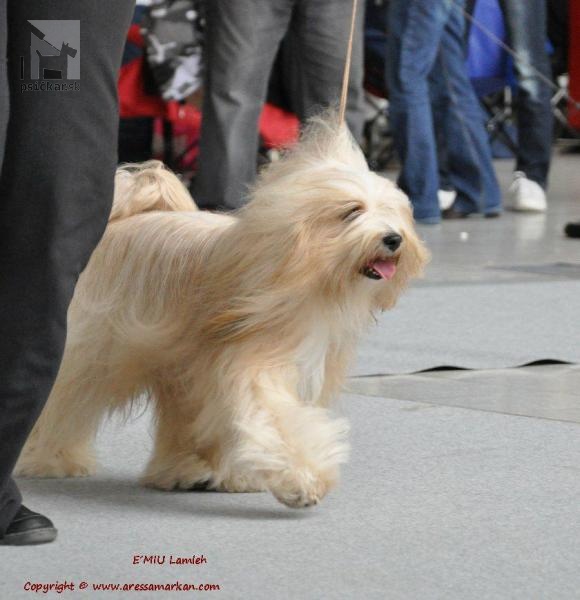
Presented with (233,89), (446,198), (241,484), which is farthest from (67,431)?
(446,198)

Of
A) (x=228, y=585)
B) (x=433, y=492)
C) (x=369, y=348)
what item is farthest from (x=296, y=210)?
(x=369, y=348)

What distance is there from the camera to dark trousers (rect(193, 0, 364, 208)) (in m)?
6.38

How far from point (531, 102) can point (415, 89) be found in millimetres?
1271

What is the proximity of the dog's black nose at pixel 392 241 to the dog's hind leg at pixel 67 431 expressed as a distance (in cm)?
77

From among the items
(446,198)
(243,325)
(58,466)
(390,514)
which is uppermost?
(243,325)

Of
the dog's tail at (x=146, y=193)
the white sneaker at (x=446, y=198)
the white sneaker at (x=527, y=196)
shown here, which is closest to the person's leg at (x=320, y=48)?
the white sneaker at (x=446, y=198)

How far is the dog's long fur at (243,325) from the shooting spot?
312 cm

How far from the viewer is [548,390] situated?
14.1 ft

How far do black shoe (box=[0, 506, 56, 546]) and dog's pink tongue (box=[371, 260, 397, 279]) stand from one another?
2.76ft

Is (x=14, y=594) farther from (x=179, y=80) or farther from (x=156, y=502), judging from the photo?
(x=179, y=80)

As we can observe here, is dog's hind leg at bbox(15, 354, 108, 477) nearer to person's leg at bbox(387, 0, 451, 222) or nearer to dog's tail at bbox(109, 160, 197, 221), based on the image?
dog's tail at bbox(109, 160, 197, 221)

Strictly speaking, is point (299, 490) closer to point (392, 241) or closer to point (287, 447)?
point (287, 447)

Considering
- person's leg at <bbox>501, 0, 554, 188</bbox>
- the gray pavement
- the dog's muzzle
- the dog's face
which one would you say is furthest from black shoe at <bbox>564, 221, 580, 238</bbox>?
Result: the dog's muzzle

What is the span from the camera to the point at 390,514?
3047mm
